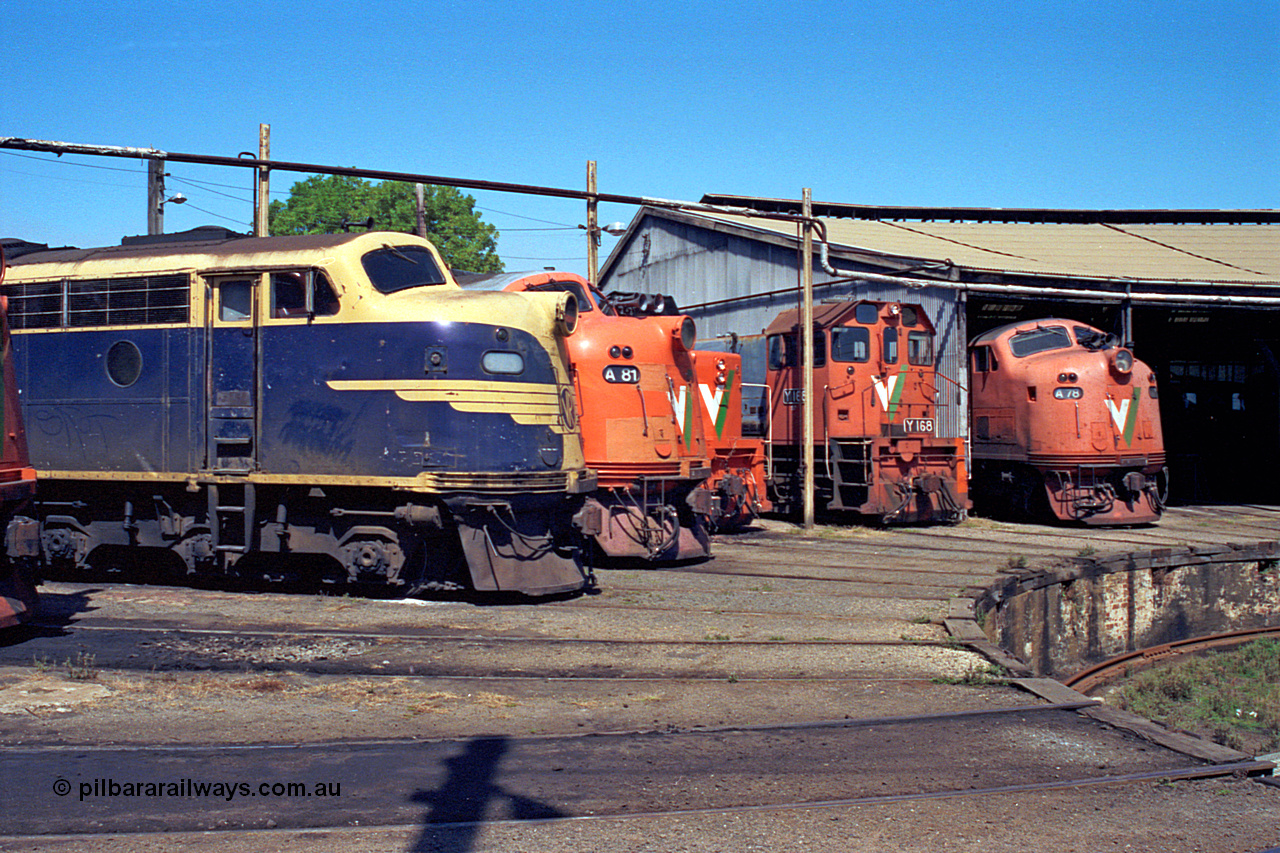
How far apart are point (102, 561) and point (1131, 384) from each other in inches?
625

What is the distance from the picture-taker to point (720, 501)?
49.7 feet

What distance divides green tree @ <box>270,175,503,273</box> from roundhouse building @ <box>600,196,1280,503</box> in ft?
81.8

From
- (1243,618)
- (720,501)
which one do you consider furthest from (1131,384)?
(720,501)

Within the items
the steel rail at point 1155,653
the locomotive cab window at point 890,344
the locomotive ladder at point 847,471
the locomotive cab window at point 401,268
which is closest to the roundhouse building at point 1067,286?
the locomotive cab window at point 890,344

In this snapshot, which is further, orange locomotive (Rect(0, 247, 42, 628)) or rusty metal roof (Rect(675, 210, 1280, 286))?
rusty metal roof (Rect(675, 210, 1280, 286))

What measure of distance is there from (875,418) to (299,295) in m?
10.6

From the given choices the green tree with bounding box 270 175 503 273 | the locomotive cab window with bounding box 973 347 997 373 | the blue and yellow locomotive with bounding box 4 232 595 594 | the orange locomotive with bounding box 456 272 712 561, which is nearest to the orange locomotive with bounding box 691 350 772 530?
the orange locomotive with bounding box 456 272 712 561

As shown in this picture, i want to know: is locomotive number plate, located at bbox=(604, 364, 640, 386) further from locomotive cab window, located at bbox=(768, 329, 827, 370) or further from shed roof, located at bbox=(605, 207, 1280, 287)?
locomotive cab window, located at bbox=(768, 329, 827, 370)

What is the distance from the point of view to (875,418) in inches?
681

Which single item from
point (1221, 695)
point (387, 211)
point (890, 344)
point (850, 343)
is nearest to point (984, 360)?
point (890, 344)

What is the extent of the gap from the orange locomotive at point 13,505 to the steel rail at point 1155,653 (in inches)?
411

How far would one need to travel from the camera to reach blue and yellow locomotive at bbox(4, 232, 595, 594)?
9445 millimetres

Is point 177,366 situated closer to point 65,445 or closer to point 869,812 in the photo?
point 65,445

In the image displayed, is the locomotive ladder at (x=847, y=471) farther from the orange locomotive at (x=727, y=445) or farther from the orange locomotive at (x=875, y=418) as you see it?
the orange locomotive at (x=727, y=445)
